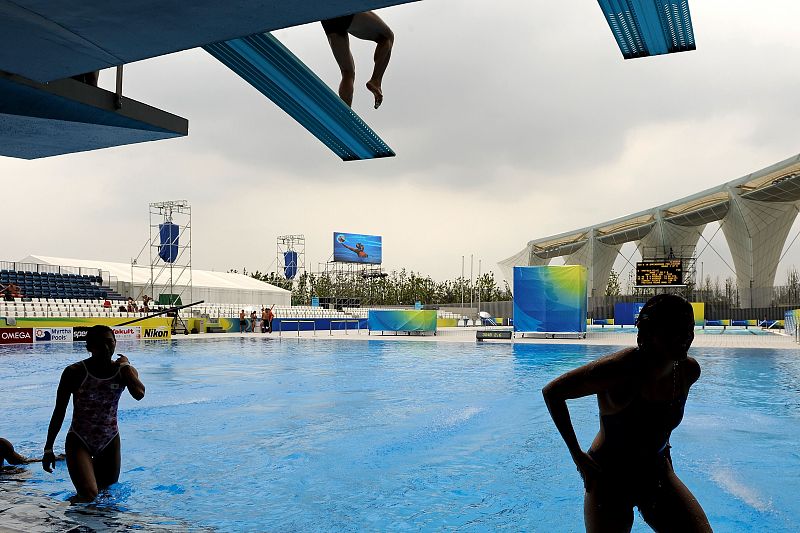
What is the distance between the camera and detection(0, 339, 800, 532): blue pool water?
5.39 metres

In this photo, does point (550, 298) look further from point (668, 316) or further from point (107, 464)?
point (668, 316)

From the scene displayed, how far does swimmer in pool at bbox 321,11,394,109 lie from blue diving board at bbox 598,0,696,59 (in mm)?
1186

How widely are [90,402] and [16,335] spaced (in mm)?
24207

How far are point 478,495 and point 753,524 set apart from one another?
2220mm

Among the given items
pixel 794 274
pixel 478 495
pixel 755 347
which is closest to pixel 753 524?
pixel 478 495

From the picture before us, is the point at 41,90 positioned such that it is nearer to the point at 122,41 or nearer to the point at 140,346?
the point at 122,41

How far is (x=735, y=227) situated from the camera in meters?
56.6

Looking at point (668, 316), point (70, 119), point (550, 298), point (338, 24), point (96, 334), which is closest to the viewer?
point (668, 316)

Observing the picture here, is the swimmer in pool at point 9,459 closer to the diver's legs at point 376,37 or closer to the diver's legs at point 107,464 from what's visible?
the diver's legs at point 107,464

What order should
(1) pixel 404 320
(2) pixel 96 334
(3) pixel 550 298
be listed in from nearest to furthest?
1. (2) pixel 96 334
2. (3) pixel 550 298
3. (1) pixel 404 320

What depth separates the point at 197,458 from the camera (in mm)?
7309

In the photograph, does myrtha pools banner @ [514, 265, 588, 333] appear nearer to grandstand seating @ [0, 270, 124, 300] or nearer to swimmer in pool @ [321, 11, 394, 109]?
grandstand seating @ [0, 270, 124, 300]

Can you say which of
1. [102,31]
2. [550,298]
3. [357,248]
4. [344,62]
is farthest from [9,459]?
[357,248]

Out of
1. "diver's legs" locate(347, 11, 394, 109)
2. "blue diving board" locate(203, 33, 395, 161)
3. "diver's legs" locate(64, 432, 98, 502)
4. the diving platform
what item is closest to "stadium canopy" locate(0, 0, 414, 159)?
the diving platform
